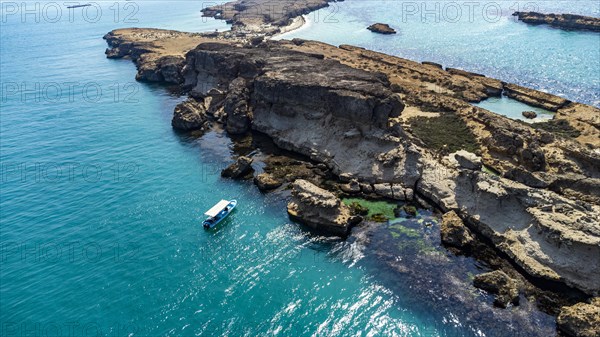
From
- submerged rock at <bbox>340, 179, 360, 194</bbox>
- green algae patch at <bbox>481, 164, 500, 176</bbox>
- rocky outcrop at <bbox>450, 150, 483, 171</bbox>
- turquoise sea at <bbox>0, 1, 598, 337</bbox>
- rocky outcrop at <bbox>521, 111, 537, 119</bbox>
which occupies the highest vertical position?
rocky outcrop at <bbox>521, 111, 537, 119</bbox>

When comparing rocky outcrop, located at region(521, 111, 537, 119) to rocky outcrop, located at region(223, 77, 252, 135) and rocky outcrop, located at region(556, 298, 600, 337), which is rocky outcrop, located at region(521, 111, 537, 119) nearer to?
rocky outcrop, located at region(556, 298, 600, 337)

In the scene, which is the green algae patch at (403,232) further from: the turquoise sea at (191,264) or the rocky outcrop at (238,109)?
the rocky outcrop at (238,109)

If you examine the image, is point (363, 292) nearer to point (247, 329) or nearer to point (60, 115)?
point (247, 329)

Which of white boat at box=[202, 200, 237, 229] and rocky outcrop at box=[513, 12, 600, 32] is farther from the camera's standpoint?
rocky outcrop at box=[513, 12, 600, 32]

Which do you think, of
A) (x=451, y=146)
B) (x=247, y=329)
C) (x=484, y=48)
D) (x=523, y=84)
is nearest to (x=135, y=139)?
(x=247, y=329)

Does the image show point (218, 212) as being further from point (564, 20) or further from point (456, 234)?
point (564, 20)

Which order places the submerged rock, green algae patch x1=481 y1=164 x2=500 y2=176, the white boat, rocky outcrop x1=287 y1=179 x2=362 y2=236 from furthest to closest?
green algae patch x1=481 y1=164 x2=500 y2=176 < the submerged rock < the white boat < rocky outcrop x1=287 y1=179 x2=362 y2=236

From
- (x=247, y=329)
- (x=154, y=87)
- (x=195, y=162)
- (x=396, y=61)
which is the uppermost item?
(x=396, y=61)

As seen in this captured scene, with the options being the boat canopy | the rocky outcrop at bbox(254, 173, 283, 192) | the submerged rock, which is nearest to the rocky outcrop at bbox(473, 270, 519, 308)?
the submerged rock
